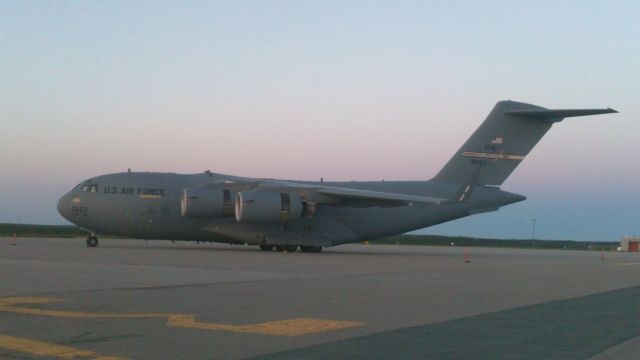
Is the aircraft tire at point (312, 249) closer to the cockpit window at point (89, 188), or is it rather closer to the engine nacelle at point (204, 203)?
the engine nacelle at point (204, 203)

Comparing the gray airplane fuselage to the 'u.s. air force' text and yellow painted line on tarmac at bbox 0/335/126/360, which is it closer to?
the 'u.s. air force' text

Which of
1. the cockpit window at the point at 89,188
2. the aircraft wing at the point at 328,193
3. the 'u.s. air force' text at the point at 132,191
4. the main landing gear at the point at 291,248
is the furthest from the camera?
the main landing gear at the point at 291,248

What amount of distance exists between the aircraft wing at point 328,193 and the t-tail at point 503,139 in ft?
11.3

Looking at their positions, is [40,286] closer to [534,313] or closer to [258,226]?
[534,313]

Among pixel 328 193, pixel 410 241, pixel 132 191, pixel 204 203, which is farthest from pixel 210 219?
pixel 410 241

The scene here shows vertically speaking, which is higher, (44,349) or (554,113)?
(554,113)

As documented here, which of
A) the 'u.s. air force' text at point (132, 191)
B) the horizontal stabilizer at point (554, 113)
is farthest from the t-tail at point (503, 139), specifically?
the 'u.s. air force' text at point (132, 191)

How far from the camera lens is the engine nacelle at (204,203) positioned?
30.2m

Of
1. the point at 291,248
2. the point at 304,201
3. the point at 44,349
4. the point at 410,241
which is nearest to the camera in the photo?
the point at 44,349

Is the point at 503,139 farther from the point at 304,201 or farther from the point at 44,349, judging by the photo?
the point at 44,349

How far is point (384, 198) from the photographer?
2978 centimetres

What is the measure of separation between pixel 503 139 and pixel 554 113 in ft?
8.02

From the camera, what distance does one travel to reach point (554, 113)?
1286 inches

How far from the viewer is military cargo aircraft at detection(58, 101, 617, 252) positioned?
30.6 m
